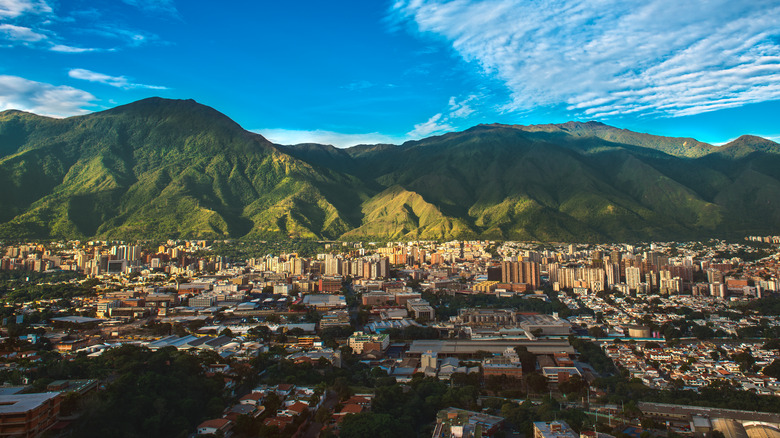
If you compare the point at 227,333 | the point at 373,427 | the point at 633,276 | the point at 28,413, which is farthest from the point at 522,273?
the point at 28,413

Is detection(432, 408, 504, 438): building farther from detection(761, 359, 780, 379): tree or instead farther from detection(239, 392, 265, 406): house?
detection(761, 359, 780, 379): tree

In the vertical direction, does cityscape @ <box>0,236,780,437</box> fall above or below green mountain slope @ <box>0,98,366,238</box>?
below

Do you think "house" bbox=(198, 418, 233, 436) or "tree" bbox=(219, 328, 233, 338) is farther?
"tree" bbox=(219, 328, 233, 338)

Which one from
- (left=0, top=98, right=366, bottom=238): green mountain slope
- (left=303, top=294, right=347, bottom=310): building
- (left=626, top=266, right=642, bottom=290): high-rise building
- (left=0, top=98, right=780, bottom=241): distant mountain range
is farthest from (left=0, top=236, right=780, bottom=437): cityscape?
(left=0, top=98, right=780, bottom=241): distant mountain range

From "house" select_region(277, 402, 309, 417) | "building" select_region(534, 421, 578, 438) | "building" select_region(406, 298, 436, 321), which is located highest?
"building" select_region(406, 298, 436, 321)

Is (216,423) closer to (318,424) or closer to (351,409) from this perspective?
(318,424)

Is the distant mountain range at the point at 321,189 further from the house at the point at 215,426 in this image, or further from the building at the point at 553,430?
the building at the point at 553,430
